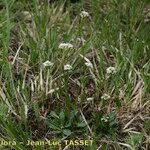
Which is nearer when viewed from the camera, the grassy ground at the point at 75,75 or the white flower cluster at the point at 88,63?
the grassy ground at the point at 75,75

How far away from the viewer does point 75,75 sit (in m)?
2.69

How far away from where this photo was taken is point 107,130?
2.33m

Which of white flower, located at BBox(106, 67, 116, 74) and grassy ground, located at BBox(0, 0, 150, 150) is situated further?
white flower, located at BBox(106, 67, 116, 74)

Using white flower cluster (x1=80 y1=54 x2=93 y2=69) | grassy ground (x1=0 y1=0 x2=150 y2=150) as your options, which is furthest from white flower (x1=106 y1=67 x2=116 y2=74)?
white flower cluster (x1=80 y1=54 x2=93 y2=69)

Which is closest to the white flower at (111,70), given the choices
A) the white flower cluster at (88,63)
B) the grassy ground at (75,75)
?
the grassy ground at (75,75)

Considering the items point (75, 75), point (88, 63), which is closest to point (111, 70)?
point (88, 63)

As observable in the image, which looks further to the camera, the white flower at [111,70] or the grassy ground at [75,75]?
the white flower at [111,70]

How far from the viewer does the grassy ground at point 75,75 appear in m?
2.31

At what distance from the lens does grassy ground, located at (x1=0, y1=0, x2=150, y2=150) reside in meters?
2.31

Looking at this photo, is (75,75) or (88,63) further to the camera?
(75,75)

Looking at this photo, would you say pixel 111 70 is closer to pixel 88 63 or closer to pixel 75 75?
pixel 88 63

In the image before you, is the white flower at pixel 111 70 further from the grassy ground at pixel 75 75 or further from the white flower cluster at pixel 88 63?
the white flower cluster at pixel 88 63

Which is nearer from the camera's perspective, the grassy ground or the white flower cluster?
the grassy ground

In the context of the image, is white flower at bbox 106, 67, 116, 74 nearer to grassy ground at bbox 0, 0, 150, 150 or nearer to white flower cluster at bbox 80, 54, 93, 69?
grassy ground at bbox 0, 0, 150, 150
